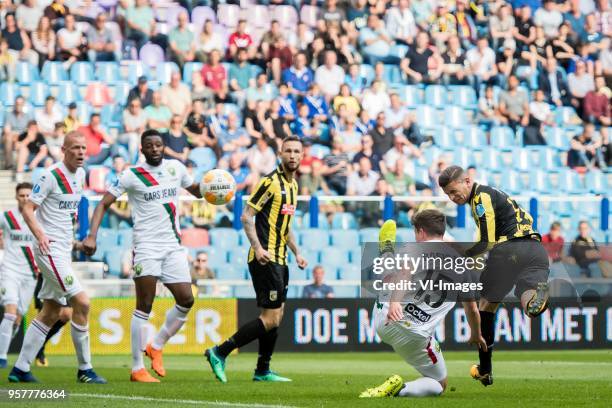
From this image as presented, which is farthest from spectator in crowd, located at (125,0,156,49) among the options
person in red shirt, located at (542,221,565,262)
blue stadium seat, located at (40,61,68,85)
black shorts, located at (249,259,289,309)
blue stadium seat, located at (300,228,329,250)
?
black shorts, located at (249,259,289,309)

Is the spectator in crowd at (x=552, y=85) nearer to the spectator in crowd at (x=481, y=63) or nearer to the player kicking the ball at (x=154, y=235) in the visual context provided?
the spectator in crowd at (x=481, y=63)

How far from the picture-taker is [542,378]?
1279 cm

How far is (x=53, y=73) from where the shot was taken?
2289 centimetres

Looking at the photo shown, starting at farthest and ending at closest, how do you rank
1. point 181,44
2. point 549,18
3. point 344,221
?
point 549,18, point 181,44, point 344,221

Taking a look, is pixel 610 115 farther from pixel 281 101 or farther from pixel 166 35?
pixel 166 35

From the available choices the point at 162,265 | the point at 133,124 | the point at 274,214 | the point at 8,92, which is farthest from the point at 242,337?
the point at 8,92

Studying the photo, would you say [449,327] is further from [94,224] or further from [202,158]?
[94,224]

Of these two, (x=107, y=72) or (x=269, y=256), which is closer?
(x=269, y=256)

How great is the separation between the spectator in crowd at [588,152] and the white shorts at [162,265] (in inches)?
515

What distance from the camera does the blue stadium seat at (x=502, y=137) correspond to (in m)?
24.3

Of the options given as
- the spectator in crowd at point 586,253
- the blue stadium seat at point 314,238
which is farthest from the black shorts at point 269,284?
the spectator in crowd at point 586,253

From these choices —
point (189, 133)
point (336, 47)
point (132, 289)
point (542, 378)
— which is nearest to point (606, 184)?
point (336, 47)

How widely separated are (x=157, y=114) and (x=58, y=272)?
33.8 feet

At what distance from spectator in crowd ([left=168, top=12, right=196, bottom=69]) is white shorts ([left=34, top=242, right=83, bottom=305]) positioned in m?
12.1
